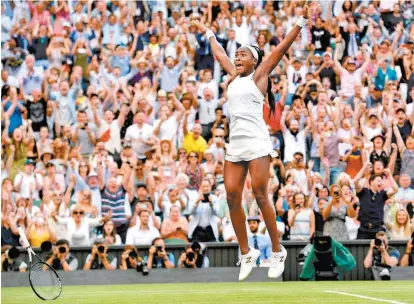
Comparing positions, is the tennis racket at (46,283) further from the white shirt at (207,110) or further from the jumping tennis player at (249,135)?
the white shirt at (207,110)

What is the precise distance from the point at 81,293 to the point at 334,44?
12028 millimetres

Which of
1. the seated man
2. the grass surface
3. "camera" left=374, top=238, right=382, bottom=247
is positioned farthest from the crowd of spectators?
the grass surface

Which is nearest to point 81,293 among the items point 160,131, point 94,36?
point 160,131

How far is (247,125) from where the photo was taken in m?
11.3

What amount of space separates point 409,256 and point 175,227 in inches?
154

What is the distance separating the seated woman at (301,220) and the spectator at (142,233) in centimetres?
223

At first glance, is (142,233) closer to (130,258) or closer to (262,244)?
(130,258)

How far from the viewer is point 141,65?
23875 mm

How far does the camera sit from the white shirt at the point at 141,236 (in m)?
19.0

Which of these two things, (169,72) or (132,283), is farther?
(169,72)

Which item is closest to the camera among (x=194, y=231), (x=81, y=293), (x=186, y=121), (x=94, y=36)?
(x=81, y=293)

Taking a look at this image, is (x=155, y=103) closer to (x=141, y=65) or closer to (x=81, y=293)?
(x=141, y=65)

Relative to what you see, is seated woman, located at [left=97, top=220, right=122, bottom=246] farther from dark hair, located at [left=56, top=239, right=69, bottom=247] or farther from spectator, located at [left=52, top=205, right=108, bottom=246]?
dark hair, located at [left=56, top=239, right=69, bottom=247]

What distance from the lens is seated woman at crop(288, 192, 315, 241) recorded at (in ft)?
62.7
